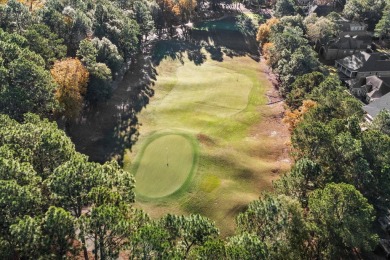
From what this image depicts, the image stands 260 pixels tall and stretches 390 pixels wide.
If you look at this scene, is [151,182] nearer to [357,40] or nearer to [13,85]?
[13,85]

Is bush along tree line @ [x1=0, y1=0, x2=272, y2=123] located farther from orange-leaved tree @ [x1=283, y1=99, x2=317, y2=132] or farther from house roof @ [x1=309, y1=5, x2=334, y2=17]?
house roof @ [x1=309, y1=5, x2=334, y2=17]

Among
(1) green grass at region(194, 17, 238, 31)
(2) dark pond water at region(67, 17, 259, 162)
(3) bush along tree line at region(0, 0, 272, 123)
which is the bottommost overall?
(2) dark pond water at region(67, 17, 259, 162)

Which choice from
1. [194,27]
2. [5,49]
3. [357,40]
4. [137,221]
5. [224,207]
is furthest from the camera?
[194,27]

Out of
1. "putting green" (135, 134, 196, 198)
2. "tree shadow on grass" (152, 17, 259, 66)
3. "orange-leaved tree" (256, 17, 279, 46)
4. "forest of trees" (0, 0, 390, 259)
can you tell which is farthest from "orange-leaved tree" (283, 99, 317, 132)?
"orange-leaved tree" (256, 17, 279, 46)

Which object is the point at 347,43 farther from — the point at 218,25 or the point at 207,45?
the point at 218,25

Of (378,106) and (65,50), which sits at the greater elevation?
(65,50)

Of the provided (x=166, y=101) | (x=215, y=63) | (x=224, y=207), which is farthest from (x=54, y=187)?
(x=215, y=63)

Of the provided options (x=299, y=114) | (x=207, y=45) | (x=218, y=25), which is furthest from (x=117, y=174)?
(x=218, y=25)
